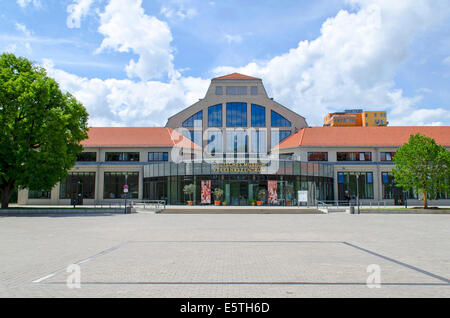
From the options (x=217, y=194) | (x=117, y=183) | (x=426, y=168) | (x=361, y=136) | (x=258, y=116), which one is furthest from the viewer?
(x=258, y=116)

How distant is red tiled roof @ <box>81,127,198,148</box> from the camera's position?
53.5m

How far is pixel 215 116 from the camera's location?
56.5 m

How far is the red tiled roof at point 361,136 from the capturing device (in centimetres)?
5228

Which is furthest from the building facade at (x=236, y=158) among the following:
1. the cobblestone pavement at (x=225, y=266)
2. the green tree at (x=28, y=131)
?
the cobblestone pavement at (x=225, y=266)

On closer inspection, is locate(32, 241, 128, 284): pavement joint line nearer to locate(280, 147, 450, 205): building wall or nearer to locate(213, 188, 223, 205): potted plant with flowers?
locate(213, 188, 223, 205): potted plant with flowers

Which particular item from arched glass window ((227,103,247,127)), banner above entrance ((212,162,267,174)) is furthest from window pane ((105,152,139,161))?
banner above entrance ((212,162,267,174))

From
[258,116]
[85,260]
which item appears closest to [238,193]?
[258,116]

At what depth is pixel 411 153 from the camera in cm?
3491

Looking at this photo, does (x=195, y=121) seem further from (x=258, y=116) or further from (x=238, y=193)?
(x=238, y=193)

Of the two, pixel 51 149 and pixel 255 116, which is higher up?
Result: pixel 255 116

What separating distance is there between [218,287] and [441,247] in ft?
29.9

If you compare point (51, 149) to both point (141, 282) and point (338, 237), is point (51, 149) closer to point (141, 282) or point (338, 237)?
point (338, 237)

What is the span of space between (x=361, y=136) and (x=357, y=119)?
9695cm
